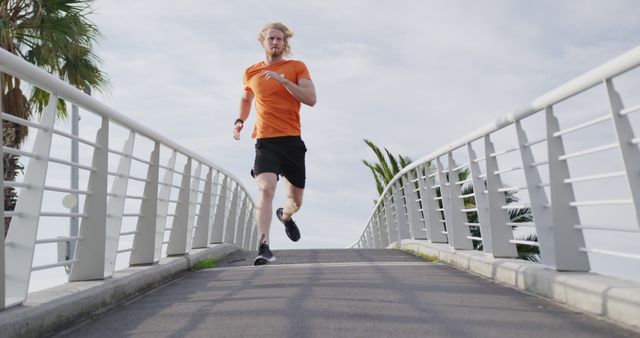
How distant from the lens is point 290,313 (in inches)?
176

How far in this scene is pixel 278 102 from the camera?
23.2 ft

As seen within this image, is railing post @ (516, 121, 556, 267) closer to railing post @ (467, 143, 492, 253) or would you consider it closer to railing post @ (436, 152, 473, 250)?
railing post @ (467, 143, 492, 253)

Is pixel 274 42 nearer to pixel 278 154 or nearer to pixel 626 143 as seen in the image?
pixel 278 154

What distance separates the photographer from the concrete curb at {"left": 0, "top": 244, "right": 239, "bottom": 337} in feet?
13.0

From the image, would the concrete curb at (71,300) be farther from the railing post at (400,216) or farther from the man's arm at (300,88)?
the railing post at (400,216)

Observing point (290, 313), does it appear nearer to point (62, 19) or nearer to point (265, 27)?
point (265, 27)

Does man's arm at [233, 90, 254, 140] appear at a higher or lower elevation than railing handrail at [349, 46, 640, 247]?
higher

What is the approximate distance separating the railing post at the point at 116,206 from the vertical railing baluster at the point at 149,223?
73 cm

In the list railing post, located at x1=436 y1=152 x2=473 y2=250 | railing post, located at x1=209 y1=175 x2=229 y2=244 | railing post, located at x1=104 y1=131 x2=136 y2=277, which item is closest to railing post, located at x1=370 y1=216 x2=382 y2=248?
railing post, located at x1=209 y1=175 x2=229 y2=244

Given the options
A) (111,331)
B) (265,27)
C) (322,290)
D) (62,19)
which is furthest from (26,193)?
(62,19)

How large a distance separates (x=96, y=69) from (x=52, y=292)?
11.8 metres

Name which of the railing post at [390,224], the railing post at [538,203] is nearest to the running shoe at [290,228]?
the railing post at [538,203]

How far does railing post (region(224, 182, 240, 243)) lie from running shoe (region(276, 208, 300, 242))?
508 cm

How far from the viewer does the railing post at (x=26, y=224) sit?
433 centimetres
